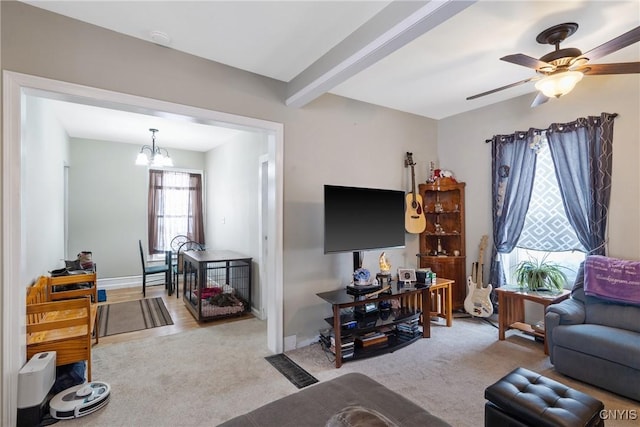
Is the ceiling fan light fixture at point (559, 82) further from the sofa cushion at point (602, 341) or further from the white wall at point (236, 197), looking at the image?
the white wall at point (236, 197)

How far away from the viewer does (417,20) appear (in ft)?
5.87

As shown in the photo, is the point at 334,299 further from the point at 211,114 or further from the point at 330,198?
the point at 211,114

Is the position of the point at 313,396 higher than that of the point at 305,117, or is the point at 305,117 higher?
the point at 305,117

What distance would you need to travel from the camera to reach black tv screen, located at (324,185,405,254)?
2.94 m

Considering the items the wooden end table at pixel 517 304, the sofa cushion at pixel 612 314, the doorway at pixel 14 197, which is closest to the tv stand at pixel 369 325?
the wooden end table at pixel 517 304

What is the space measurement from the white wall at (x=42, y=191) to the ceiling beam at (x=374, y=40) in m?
2.19

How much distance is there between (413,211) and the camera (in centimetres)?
412

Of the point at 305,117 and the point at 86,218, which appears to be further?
the point at 86,218

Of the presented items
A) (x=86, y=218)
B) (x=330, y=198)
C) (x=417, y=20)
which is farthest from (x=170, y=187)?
(x=417, y=20)

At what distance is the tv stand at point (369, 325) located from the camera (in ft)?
9.23

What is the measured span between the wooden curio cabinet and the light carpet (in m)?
0.73

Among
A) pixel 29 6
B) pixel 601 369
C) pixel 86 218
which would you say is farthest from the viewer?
pixel 86 218

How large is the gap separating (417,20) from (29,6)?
2484mm

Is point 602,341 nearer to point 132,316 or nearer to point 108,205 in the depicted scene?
point 132,316
